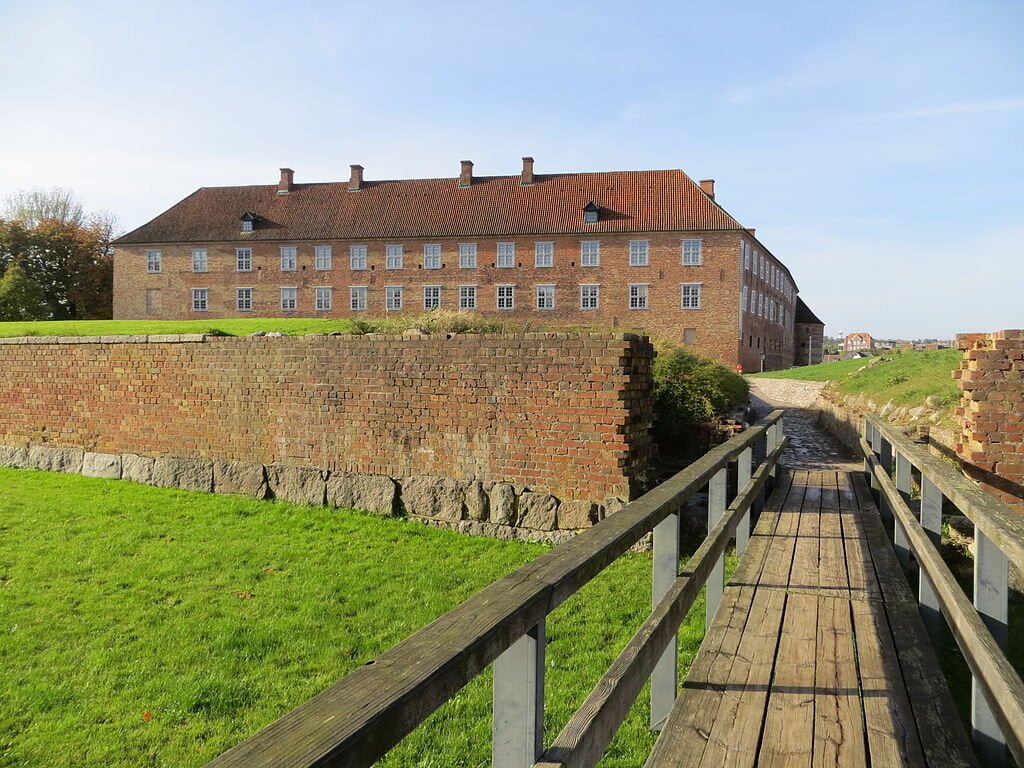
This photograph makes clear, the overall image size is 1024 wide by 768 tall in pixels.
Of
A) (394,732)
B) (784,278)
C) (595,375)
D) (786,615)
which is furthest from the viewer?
(784,278)

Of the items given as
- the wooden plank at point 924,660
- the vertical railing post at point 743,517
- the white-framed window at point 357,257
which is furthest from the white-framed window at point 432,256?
the wooden plank at point 924,660

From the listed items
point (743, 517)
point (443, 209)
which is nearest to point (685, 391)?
point (743, 517)

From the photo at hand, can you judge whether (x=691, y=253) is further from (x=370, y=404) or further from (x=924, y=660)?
(x=924, y=660)

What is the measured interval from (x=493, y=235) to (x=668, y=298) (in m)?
10.3

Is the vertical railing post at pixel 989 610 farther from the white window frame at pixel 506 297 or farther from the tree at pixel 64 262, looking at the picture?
the tree at pixel 64 262

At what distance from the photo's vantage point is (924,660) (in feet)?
10.4

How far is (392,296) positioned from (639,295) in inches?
562

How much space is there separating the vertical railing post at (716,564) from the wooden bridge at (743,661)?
0.04 ft

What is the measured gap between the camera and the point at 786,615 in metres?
3.85

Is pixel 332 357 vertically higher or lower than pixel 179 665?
higher

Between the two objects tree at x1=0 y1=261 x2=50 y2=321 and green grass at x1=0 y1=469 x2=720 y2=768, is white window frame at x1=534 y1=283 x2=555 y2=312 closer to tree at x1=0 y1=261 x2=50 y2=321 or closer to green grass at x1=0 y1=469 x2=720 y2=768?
tree at x1=0 y1=261 x2=50 y2=321

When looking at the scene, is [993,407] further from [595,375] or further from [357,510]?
[357,510]

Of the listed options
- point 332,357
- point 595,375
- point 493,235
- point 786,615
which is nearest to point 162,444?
point 332,357

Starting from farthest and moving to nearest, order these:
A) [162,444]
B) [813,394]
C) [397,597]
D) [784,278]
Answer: [784,278] → [813,394] → [162,444] → [397,597]
